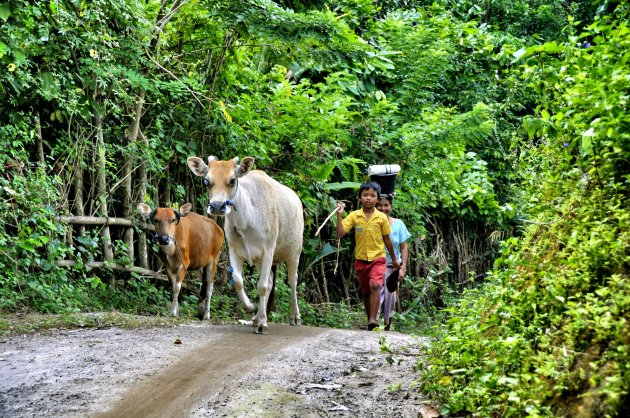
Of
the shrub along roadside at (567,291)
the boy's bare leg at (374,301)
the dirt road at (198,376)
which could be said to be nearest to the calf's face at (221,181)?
the dirt road at (198,376)

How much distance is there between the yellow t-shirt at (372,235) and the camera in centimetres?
1117

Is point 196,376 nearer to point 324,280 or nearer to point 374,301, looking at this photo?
point 374,301

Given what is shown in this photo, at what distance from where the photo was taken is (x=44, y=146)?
40.3ft

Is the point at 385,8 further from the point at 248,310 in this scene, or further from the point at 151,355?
the point at 151,355

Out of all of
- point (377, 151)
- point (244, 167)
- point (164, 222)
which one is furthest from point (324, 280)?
point (244, 167)

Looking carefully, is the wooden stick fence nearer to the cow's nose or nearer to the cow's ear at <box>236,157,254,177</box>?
the cow's ear at <box>236,157,254,177</box>

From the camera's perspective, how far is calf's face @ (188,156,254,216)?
30.5 ft

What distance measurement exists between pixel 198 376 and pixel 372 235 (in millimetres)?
4877

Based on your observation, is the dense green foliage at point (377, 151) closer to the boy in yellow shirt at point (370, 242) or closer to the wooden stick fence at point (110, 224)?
the wooden stick fence at point (110, 224)

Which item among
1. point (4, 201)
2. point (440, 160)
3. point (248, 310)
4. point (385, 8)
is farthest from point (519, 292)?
point (385, 8)

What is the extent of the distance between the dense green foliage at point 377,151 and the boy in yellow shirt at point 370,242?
1.54 meters

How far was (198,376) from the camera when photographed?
6699 mm

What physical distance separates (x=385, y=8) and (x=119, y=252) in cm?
1121

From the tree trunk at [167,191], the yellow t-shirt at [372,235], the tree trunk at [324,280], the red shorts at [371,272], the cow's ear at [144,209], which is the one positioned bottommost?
the tree trunk at [324,280]
